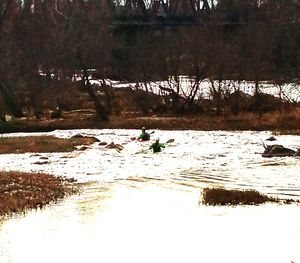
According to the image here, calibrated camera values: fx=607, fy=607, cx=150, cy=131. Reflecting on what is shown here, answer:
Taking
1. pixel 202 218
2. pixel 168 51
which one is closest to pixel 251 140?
pixel 202 218

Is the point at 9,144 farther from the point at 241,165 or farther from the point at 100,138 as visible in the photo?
the point at 241,165

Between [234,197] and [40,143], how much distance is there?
53.4 feet

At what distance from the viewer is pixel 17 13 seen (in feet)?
193

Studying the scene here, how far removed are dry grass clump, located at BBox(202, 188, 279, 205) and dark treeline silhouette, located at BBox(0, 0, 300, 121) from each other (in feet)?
60.5

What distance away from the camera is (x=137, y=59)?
172 ft

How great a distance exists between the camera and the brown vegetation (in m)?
16.2

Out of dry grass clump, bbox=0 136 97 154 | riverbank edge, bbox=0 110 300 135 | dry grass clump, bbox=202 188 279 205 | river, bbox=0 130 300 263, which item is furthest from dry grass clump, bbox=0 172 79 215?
riverbank edge, bbox=0 110 300 135

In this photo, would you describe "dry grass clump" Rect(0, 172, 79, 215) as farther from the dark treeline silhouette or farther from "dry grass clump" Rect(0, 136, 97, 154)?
the dark treeline silhouette

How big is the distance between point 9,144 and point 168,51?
68.9 ft

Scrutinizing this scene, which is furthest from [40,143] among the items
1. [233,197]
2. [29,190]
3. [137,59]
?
[137,59]

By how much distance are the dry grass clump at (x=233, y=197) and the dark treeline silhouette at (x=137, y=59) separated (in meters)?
18.4

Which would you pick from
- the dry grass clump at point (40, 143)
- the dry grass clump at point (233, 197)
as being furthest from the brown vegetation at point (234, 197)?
the dry grass clump at point (40, 143)

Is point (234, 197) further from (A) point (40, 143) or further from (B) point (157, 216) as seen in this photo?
(A) point (40, 143)

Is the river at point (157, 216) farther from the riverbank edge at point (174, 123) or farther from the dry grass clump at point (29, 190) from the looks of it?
the riverbank edge at point (174, 123)
